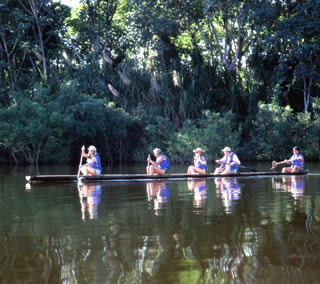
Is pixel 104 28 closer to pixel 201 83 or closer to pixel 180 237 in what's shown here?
pixel 201 83

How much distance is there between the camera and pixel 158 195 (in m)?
12.3

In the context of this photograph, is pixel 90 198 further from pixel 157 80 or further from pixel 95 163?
pixel 157 80

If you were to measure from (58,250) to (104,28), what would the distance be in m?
31.4

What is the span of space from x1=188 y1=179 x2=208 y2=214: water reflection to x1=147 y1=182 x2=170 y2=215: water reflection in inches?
24.4

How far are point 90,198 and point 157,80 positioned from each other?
21.4 metres

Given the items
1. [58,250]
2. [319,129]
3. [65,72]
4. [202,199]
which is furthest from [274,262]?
[65,72]

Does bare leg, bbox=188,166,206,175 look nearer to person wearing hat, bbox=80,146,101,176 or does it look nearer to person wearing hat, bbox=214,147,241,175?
person wearing hat, bbox=214,147,241,175

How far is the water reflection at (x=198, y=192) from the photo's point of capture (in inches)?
390

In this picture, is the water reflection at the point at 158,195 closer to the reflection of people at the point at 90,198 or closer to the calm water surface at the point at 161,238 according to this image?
the calm water surface at the point at 161,238

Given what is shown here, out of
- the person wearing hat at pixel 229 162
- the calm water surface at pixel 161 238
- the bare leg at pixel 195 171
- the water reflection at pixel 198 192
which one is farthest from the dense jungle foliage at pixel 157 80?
the calm water surface at pixel 161 238

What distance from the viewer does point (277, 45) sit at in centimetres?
3119

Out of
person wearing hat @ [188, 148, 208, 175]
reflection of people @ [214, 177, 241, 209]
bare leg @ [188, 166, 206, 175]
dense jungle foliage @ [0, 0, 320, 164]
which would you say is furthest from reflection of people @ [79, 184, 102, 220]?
dense jungle foliage @ [0, 0, 320, 164]

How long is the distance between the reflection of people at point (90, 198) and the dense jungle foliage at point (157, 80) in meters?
13.8

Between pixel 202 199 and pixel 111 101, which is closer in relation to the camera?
pixel 202 199
